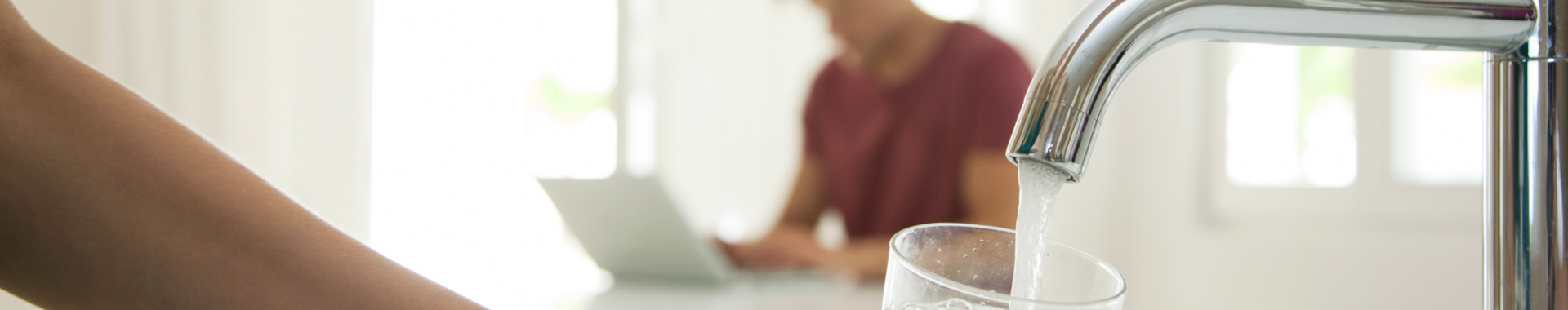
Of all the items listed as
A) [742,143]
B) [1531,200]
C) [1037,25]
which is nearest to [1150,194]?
[1037,25]

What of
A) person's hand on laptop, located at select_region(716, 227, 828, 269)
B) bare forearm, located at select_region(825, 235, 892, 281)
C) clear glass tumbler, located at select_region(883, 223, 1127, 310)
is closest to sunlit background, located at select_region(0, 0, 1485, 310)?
person's hand on laptop, located at select_region(716, 227, 828, 269)

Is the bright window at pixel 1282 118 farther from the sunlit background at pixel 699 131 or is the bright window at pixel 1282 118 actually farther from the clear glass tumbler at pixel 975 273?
the clear glass tumbler at pixel 975 273

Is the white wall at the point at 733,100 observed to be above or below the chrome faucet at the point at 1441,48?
above

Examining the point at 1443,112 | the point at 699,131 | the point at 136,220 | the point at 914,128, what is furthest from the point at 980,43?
the point at 136,220

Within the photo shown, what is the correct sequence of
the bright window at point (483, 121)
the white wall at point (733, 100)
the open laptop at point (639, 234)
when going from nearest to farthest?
1. the open laptop at point (639, 234)
2. the bright window at point (483, 121)
3. the white wall at point (733, 100)

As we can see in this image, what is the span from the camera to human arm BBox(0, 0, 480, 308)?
352 millimetres

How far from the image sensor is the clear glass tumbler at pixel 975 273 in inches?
10.8

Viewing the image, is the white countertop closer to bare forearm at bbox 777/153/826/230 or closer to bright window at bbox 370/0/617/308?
bare forearm at bbox 777/153/826/230

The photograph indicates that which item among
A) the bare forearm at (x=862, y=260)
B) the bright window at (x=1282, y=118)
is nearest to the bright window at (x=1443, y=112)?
the bright window at (x=1282, y=118)

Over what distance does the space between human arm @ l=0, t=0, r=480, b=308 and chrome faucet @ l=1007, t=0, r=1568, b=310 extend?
0.92 feet

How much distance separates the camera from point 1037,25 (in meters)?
2.18

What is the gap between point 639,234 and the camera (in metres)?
0.94

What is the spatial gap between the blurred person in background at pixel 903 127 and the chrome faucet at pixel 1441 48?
103 centimetres

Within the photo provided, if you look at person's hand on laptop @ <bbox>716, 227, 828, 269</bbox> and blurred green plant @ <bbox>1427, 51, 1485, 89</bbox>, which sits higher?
blurred green plant @ <bbox>1427, 51, 1485, 89</bbox>
